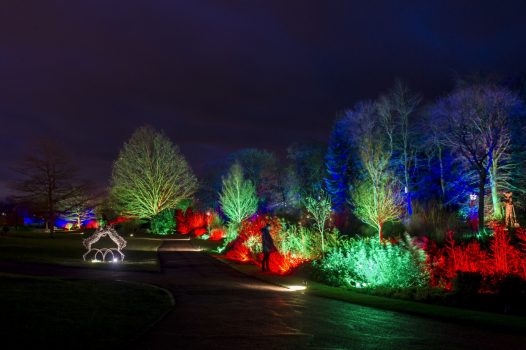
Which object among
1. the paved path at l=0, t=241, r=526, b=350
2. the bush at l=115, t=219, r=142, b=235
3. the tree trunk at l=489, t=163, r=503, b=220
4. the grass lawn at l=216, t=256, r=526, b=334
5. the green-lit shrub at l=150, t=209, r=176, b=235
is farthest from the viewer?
the green-lit shrub at l=150, t=209, r=176, b=235

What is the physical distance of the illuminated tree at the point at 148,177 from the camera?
60.6m

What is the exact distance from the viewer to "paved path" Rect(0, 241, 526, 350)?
8375 millimetres

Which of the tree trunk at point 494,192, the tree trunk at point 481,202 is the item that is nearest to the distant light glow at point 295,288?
the tree trunk at point 481,202

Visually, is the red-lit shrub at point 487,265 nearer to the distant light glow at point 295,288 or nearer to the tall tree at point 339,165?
the distant light glow at point 295,288

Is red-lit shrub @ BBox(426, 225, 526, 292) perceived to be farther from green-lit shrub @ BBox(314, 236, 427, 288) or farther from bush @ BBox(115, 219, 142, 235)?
bush @ BBox(115, 219, 142, 235)

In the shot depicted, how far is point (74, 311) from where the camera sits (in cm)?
1014

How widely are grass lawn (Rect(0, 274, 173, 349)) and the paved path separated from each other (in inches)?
20.9

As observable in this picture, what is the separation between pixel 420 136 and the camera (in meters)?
49.3

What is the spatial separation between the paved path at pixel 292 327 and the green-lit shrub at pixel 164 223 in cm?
4455

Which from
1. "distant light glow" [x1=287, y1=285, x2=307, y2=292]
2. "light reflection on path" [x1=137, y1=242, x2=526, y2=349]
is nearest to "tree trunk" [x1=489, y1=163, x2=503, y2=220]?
"distant light glow" [x1=287, y1=285, x2=307, y2=292]

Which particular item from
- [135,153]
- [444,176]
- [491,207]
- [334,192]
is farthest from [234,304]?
[135,153]

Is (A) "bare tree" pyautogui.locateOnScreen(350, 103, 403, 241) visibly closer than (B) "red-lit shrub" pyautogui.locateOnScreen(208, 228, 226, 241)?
Yes

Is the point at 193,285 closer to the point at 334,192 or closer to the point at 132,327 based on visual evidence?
the point at 132,327

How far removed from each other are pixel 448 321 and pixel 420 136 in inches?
1613
